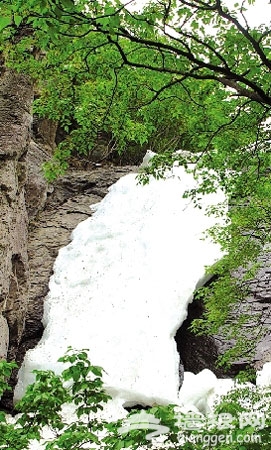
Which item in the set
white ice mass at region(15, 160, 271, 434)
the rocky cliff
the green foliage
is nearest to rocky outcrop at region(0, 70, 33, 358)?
the rocky cliff

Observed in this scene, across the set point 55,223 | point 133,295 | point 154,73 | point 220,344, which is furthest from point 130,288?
point 154,73

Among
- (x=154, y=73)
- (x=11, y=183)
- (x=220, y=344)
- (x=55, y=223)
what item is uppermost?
(x=154, y=73)

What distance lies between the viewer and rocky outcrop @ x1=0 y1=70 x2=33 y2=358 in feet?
20.8

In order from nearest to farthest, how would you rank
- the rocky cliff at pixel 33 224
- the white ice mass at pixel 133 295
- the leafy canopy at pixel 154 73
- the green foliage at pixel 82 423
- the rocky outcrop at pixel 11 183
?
the green foliage at pixel 82 423 < the leafy canopy at pixel 154 73 < the rocky outcrop at pixel 11 183 < the rocky cliff at pixel 33 224 < the white ice mass at pixel 133 295

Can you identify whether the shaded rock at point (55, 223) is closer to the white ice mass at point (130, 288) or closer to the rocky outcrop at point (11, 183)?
the white ice mass at point (130, 288)

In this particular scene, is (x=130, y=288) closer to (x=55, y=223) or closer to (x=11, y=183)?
(x=55, y=223)

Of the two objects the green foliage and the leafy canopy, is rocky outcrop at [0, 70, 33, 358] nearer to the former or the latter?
the leafy canopy

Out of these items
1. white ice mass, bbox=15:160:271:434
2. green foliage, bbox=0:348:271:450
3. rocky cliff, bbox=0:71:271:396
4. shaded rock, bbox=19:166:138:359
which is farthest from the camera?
shaded rock, bbox=19:166:138:359

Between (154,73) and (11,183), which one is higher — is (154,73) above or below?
above

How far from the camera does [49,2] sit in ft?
7.51

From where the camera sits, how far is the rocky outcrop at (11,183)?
633 centimetres

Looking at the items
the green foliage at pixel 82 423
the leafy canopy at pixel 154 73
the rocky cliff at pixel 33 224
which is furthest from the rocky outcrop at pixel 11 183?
the green foliage at pixel 82 423

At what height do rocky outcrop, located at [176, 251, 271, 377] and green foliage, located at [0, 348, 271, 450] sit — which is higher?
green foliage, located at [0, 348, 271, 450]

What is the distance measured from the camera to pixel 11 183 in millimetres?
6641
